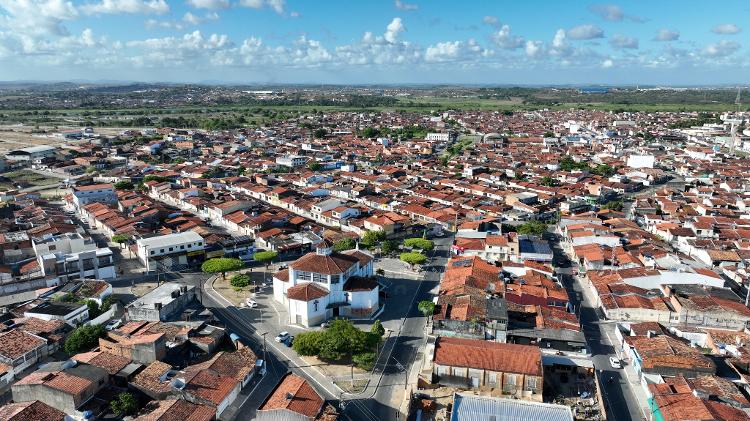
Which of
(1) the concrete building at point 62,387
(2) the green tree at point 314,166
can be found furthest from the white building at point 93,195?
(1) the concrete building at point 62,387

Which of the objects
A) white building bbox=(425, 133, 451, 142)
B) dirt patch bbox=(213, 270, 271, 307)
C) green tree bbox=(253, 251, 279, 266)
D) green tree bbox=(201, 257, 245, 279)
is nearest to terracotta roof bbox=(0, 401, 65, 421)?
dirt patch bbox=(213, 270, 271, 307)

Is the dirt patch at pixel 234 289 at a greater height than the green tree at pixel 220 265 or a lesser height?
lesser

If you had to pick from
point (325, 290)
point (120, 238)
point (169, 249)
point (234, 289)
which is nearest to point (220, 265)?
point (234, 289)

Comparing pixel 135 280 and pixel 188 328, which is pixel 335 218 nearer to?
pixel 135 280

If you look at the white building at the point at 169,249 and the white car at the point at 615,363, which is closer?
the white car at the point at 615,363

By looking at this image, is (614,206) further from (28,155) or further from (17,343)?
(28,155)

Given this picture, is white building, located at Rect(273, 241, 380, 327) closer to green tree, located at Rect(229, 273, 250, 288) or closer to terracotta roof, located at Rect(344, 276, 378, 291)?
terracotta roof, located at Rect(344, 276, 378, 291)

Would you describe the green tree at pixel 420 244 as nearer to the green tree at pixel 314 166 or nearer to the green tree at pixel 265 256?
the green tree at pixel 265 256
